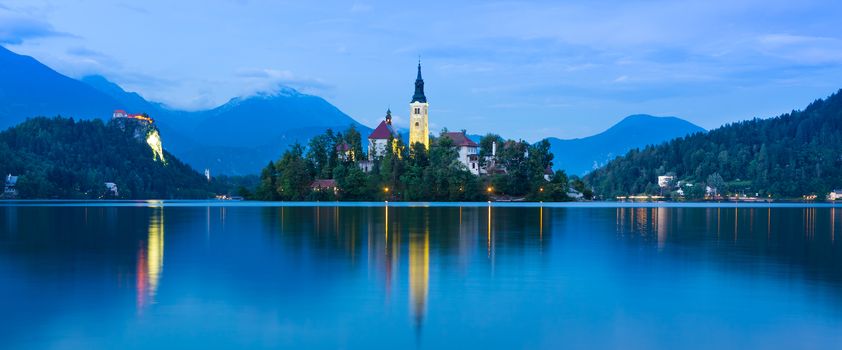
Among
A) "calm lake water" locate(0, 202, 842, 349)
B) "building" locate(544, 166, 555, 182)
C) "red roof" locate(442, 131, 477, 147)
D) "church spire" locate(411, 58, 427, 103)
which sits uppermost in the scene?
"church spire" locate(411, 58, 427, 103)

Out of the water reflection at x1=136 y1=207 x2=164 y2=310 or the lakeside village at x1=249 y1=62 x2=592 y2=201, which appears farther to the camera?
the lakeside village at x1=249 y1=62 x2=592 y2=201

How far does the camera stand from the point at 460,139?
15800 centimetres

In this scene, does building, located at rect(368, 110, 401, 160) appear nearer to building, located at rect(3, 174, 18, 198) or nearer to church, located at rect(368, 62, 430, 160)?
church, located at rect(368, 62, 430, 160)

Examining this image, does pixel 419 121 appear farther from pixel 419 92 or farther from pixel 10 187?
pixel 10 187

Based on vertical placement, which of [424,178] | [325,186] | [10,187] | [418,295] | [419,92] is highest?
[419,92]

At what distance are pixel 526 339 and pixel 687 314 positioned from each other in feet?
16.1

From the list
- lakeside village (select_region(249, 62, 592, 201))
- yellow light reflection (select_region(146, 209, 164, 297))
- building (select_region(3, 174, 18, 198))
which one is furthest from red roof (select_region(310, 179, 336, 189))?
yellow light reflection (select_region(146, 209, 164, 297))

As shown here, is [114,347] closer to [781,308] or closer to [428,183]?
[781,308]

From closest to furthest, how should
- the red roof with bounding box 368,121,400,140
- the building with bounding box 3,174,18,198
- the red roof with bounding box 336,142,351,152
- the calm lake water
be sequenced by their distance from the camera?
the calm lake water → the red roof with bounding box 336,142,351,152 → the red roof with bounding box 368,121,400,140 → the building with bounding box 3,174,18,198

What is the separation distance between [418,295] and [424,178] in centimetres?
12169

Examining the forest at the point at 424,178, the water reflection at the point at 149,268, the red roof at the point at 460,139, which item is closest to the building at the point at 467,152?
the red roof at the point at 460,139

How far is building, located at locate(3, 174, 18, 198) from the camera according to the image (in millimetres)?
165538

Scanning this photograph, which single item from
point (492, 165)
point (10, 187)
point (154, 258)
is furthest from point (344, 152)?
point (154, 258)

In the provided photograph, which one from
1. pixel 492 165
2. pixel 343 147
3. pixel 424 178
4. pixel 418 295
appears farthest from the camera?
pixel 343 147
